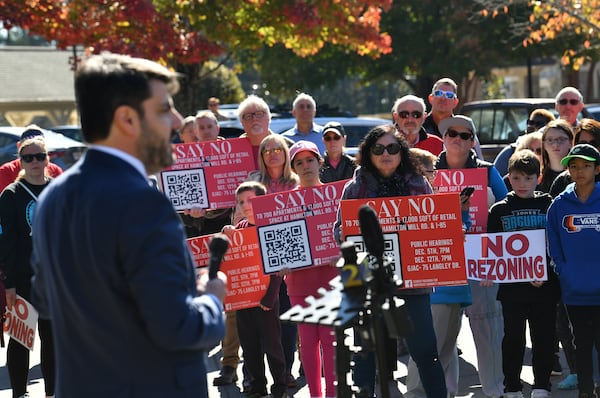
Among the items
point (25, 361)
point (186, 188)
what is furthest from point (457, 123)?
point (25, 361)

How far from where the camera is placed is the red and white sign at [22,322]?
7.51m

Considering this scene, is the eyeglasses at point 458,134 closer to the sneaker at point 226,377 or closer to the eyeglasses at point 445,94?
the eyeglasses at point 445,94

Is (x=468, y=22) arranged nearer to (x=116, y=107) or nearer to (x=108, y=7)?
(x=108, y=7)

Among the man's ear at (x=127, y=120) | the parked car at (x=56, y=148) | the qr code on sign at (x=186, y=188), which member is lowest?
the qr code on sign at (x=186, y=188)

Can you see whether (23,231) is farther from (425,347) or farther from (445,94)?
A: (445,94)

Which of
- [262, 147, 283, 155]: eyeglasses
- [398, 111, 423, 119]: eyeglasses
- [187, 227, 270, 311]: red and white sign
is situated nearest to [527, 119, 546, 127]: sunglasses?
[398, 111, 423, 119]: eyeglasses

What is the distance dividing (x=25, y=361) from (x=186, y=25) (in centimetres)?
1268

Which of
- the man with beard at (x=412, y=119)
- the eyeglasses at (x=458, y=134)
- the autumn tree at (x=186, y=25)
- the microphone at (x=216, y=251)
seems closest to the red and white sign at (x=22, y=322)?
the eyeglasses at (x=458, y=134)

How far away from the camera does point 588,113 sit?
17.0 metres

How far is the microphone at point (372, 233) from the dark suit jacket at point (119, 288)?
89 centimetres

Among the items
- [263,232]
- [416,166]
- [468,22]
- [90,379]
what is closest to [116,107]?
[90,379]

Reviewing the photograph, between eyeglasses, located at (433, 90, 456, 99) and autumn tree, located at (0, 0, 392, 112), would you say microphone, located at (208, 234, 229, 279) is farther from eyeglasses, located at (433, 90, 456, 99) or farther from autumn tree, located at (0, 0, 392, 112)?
autumn tree, located at (0, 0, 392, 112)

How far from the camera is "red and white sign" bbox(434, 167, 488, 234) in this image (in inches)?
289

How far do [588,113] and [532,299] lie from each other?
10.5 metres
